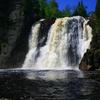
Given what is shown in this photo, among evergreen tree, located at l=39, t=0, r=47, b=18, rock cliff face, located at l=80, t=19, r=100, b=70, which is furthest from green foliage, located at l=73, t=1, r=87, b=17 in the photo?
rock cliff face, located at l=80, t=19, r=100, b=70

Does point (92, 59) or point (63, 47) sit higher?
point (63, 47)

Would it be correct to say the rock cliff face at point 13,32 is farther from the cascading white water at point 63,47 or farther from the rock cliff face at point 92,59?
the rock cliff face at point 92,59

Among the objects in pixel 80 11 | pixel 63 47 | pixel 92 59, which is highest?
pixel 80 11

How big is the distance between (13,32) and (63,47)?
10099mm

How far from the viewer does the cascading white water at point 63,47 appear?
56812 mm

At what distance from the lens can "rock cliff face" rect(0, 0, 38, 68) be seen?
2452 inches

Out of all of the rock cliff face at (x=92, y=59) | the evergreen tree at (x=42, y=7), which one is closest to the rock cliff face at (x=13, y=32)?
the evergreen tree at (x=42, y=7)

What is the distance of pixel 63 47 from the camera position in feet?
192

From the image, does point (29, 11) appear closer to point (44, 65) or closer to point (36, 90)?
point (44, 65)

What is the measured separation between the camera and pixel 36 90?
23.8 m

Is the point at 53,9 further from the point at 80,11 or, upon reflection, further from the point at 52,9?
the point at 80,11

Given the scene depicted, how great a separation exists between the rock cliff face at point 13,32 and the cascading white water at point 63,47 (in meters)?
2.24

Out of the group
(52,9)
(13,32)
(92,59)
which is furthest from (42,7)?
(92,59)

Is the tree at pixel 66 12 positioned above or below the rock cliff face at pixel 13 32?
above
